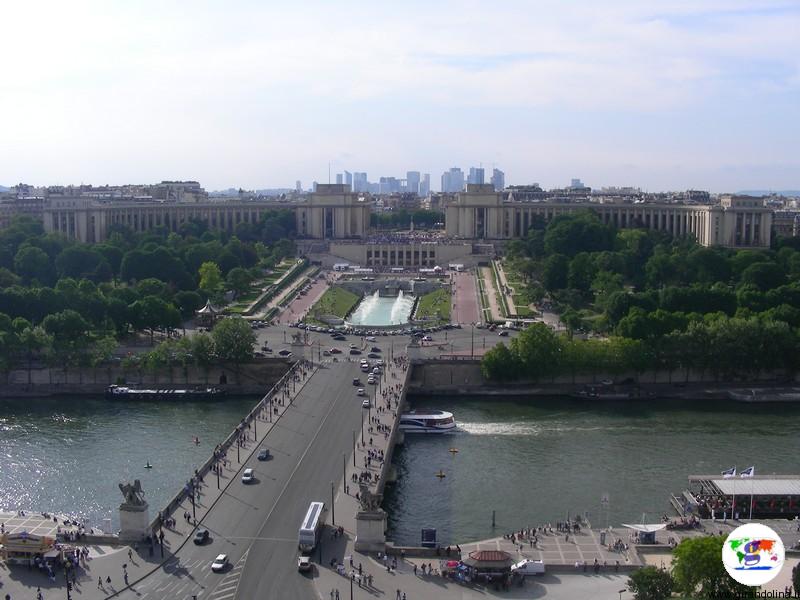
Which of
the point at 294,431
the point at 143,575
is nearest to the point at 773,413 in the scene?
the point at 294,431

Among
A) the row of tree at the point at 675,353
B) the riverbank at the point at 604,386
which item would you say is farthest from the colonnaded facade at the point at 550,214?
the riverbank at the point at 604,386

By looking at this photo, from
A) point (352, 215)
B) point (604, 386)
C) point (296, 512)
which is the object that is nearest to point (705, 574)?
point (296, 512)

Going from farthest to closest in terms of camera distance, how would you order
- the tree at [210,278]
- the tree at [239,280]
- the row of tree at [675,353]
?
the tree at [239,280], the tree at [210,278], the row of tree at [675,353]

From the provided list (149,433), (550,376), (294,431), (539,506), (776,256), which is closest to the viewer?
(539,506)

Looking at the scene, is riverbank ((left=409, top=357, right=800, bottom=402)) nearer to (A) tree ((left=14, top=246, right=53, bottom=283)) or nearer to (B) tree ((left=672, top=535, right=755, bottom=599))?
(B) tree ((left=672, top=535, right=755, bottom=599))

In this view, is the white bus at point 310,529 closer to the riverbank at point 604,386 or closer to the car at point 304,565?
the car at point 304,565

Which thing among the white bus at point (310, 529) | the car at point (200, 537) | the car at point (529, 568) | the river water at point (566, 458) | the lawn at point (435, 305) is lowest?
the river water at point (566, 458)

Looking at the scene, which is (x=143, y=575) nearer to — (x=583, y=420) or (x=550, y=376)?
(x=583, y=420)
